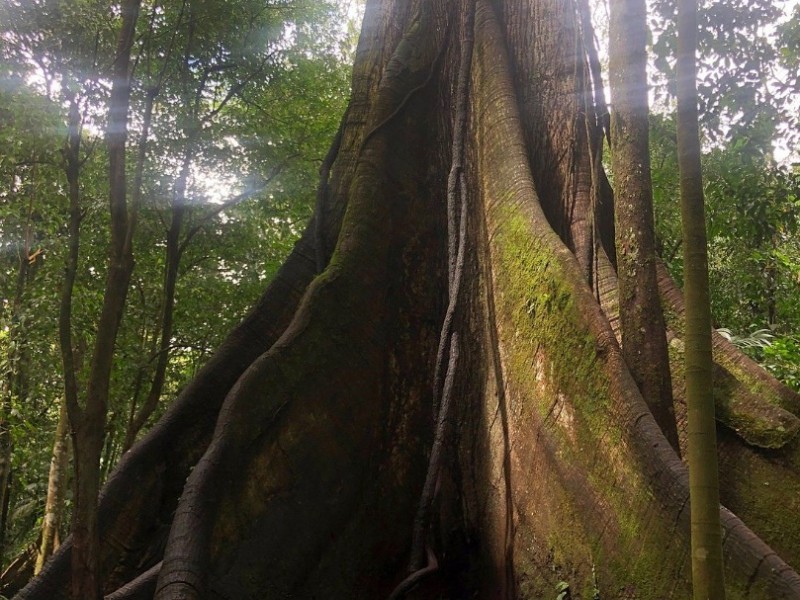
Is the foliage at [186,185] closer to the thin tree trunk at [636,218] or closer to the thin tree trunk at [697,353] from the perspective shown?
the thin tree trunk at [636,218]

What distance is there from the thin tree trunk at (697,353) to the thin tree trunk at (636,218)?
3.96ft

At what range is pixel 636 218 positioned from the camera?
3154 mm

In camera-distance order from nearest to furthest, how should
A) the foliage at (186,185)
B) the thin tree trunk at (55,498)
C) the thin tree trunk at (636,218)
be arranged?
the thin tree trunk at (636,218)
the foliage at (186,185)
the thin tree trunk at (55,498)

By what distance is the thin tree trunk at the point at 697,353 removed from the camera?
65.1 inches

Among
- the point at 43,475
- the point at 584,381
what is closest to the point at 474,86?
the point at 584,381

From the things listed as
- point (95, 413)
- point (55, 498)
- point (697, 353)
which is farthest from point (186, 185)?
Answer: point (697, 353)

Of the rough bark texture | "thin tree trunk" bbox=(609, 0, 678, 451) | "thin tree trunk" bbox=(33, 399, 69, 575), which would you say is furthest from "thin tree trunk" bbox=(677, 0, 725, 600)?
"thin tree trunk" bbox=(33, 399, 69, 575)

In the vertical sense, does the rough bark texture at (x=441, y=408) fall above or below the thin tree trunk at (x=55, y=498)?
above

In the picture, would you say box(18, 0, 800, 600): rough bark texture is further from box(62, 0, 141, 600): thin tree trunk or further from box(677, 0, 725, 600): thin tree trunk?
box(677, 0, 725, 600): thin tree trunk

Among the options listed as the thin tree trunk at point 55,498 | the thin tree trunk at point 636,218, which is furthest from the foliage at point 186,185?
the thin tree trunk at point 636,218

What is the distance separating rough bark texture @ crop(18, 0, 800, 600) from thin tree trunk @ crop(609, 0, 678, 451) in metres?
0.16

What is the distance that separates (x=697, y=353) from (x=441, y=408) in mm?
1958

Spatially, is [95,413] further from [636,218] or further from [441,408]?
[636,218]

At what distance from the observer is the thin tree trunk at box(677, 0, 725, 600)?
1.65 meters
